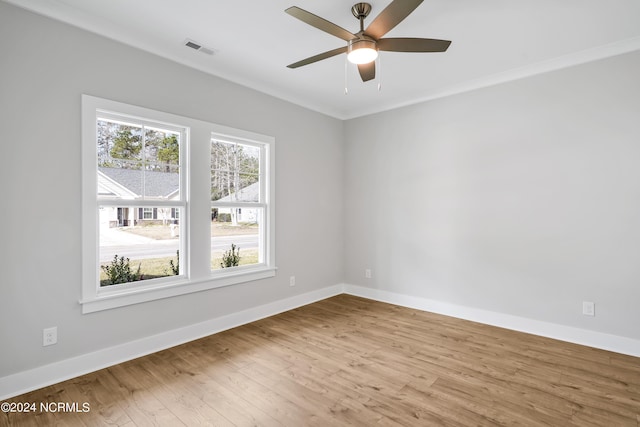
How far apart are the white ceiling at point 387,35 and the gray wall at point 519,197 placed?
12.9 inches

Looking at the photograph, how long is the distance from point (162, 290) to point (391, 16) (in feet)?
9.80

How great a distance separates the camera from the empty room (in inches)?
90.6

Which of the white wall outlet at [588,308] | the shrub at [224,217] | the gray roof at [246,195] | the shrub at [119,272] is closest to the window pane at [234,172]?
the gray roof at [246,195]

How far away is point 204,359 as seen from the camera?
2871 millimetres

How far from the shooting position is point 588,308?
3.17 meters

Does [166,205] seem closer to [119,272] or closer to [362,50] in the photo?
[119,272]

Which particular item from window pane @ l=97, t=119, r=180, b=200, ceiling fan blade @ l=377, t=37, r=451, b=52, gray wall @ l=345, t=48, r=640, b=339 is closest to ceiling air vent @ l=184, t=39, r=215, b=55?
window pane @ l=97, t=119, r=180, b=200

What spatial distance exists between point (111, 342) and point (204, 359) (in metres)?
0.79

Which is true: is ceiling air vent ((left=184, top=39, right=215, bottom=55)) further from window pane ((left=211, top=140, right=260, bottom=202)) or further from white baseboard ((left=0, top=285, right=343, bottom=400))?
white baseboard ((left=0, top=285, right=343, bottom=400))

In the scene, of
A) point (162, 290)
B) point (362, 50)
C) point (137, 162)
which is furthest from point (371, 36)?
point (162, 290)

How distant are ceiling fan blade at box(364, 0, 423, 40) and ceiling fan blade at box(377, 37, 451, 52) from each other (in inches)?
4.0

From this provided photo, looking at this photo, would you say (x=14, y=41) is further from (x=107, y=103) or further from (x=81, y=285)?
(x=81, y=285)

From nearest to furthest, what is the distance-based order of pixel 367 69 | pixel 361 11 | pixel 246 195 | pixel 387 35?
pixel 361 11
pixel 367 69
pixel 387 35
pixel 246 195

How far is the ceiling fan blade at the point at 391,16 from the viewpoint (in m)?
1.85
